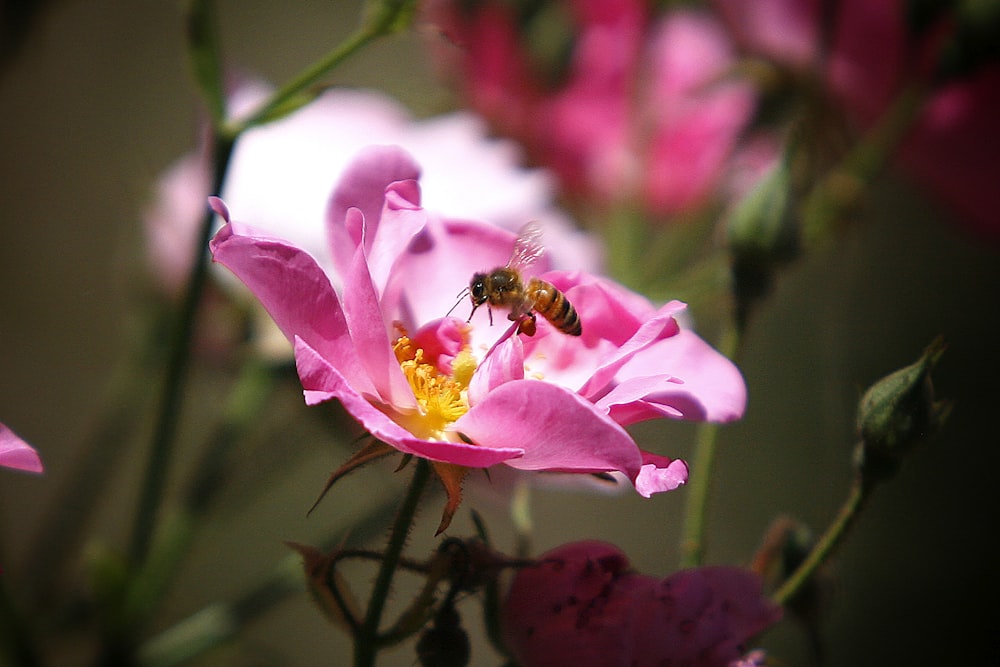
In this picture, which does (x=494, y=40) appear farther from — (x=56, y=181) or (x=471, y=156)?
(x=56, y=181)

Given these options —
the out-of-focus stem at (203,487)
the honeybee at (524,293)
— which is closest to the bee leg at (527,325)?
the honeybee at (524,293)

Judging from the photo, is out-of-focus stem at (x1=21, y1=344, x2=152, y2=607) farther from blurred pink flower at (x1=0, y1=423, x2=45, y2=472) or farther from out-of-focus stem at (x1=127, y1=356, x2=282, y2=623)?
blurred pink flower at (x1=0, y1=423, x2=45, y2=472)

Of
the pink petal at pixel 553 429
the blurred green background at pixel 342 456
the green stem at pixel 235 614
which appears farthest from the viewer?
the blurred green background at pixel 342 456

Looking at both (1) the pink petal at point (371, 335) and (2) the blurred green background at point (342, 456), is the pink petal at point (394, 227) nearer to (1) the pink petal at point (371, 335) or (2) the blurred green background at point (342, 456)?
(1) the pink petal at point (371, 335)

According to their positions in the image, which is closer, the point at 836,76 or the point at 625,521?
the point at 836,76

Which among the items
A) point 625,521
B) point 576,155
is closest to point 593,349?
point 576,155

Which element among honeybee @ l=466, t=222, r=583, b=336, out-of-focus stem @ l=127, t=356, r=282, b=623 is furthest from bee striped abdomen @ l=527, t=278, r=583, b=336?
out-of-focus stem @ l=127, t=356, r=282, b=623

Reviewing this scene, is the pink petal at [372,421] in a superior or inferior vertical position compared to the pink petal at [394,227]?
inferior
